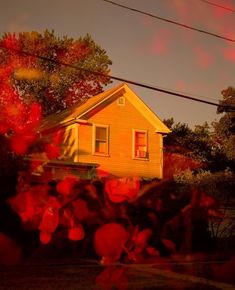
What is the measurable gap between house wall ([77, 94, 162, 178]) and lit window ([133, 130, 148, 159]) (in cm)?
26

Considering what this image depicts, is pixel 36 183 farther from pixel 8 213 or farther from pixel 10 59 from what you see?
pixel 10 59

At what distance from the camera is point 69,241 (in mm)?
16750

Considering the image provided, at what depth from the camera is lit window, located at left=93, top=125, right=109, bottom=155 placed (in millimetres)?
30614

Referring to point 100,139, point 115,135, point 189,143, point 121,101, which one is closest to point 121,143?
point 115,135

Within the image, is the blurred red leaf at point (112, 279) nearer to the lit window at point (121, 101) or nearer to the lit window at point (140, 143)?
the lit window at point (140, 143)

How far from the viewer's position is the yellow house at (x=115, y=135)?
30.3 meters

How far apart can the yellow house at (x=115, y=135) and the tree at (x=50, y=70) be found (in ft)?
48.8

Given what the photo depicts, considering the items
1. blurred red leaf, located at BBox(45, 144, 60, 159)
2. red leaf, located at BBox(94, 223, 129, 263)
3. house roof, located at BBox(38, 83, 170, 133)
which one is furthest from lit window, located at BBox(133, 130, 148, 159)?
red leaf, located at BBox(94, 223, 129, 263)

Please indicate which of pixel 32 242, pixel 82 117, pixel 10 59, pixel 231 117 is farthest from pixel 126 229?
pixel 10 59

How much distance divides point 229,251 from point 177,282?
28.9 feet

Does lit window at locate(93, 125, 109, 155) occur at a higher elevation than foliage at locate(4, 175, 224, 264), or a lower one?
higher

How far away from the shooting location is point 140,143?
106 ft

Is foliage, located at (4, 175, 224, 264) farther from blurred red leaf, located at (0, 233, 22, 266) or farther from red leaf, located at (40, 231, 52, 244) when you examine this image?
blurred red leaf, located at (0, 233, 22, 266)

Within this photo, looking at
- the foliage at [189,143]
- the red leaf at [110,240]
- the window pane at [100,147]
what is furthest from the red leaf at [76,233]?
the foliage at [189,143]
